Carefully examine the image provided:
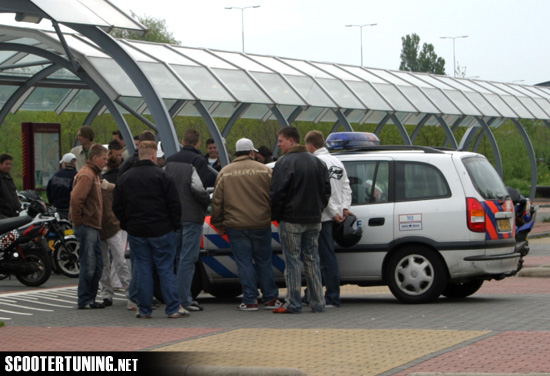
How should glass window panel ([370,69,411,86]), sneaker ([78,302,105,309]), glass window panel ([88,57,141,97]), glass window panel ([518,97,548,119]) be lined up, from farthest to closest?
1. glass window panel ([518,97,548,119])
2. glass window panel ([370,69,411,86])
3. glass window panel ([88,57,141,97])
4. sneaker ([78,302,105,309])

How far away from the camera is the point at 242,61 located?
24.9 m

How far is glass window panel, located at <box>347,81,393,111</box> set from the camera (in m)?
26.8

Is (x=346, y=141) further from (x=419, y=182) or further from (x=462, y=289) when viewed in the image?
(x=462, y=289)

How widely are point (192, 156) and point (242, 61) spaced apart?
13.5 metres

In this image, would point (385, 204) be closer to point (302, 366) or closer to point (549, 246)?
point (302, 366)

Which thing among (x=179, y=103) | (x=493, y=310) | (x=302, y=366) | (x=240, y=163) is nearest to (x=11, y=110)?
(x=179, y=103)

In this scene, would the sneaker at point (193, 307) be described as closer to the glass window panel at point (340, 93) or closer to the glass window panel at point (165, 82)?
the glass window panel at point (165, 82)

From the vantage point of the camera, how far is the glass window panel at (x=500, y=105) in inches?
1335

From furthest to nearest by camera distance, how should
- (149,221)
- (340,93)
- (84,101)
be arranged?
(340,93)
(84,101)
(149,221)

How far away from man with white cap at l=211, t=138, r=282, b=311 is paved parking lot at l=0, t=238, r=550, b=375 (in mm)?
452

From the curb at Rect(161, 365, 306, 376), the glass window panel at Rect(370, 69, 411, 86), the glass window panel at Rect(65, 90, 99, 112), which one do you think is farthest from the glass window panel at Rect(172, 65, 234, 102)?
the curb at Rect(161, 365, 306, 376)

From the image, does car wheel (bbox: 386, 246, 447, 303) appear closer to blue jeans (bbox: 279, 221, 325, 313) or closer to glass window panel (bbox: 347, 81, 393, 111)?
blue jeans (bbox: 279, 221, 325, 313)

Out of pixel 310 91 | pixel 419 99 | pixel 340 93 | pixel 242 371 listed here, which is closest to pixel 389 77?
pixel 419 99

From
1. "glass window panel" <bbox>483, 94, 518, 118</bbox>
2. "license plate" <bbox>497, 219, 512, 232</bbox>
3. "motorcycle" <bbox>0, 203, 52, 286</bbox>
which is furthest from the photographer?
"glass window panel" <bbox>483, 94, 518, 118</bbox>
